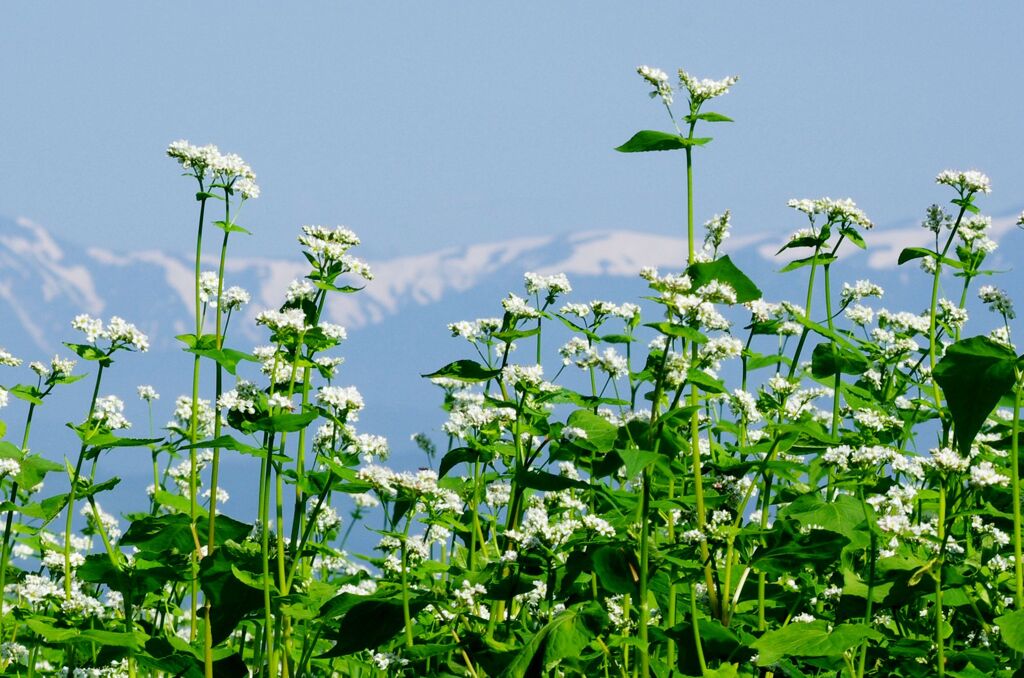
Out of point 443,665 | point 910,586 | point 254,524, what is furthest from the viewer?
point 254,524

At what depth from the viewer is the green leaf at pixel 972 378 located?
11.9ft

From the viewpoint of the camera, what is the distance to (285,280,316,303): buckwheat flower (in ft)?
17.1

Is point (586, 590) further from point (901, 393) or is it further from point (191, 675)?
point (901, 393)

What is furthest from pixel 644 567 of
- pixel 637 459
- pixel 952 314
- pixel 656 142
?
pixel 952 314

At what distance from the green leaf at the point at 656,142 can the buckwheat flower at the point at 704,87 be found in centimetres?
23

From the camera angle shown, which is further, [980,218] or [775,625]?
[980,218]

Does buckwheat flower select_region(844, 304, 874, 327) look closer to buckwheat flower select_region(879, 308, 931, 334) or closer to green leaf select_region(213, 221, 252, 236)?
buckwheat flower select_region(879, 308, 931, 334)

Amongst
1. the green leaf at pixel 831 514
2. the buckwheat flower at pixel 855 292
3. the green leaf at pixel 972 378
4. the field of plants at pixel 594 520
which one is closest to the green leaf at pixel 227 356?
the field of plants at pixel 594 520

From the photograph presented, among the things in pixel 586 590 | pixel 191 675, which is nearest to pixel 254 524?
pixel 191 675

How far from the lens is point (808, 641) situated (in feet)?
12.5

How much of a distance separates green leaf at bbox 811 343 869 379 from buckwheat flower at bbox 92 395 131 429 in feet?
12.4

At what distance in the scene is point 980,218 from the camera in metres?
7.28

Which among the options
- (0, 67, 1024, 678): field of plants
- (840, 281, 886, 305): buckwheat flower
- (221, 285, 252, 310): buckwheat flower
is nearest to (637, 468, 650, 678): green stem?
(0, 67, 1024, 678): field of plants

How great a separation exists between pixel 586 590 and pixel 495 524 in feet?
2.74
